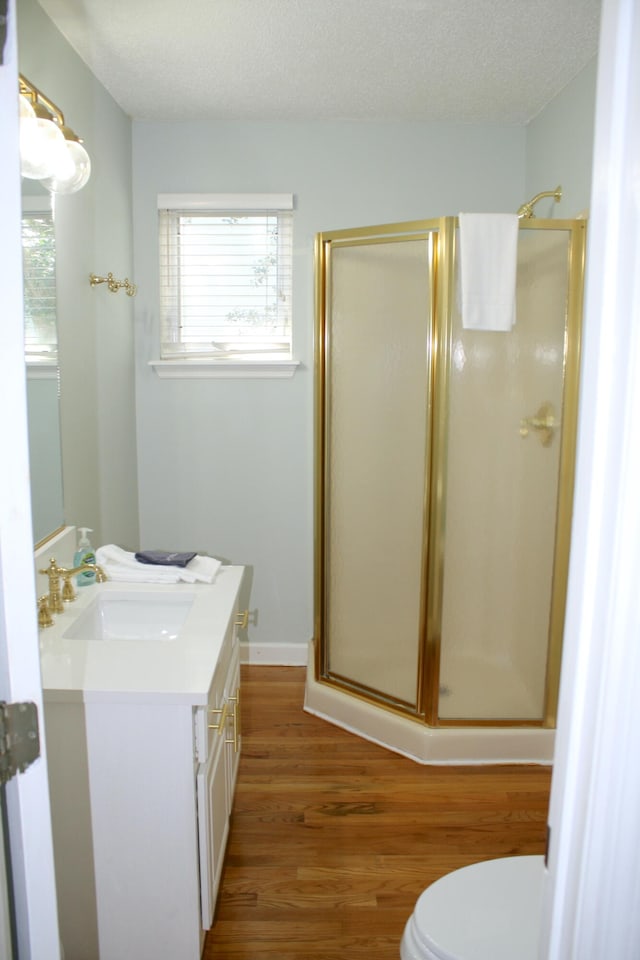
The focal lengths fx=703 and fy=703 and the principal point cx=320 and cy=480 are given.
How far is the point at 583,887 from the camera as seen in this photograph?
0.80 metres

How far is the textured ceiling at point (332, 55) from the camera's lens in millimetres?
2072

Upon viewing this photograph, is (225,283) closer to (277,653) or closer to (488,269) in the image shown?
(488,269)

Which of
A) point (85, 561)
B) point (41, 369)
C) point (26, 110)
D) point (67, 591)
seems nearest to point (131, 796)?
point (67, 591)

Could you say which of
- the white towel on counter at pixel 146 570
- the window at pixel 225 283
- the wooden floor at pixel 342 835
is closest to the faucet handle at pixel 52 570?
the white towel on counter at pixel 146 570

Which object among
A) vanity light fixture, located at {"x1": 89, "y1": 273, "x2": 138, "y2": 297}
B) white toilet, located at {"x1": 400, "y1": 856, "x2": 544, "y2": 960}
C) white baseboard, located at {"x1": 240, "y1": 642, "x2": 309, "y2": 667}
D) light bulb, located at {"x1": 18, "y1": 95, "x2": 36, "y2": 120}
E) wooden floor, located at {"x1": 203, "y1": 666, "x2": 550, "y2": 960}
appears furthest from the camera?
white baseboard, located at {"x1": 240, "y1": 642, "x2": 309, "y2": 667}

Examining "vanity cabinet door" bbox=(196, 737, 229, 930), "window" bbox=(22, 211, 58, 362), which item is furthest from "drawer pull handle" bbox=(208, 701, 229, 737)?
"window" bbox=(22, 211, 58, 362)

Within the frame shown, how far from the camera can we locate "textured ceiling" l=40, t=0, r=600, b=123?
2072 millimetres

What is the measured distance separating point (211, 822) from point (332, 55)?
2381 mm

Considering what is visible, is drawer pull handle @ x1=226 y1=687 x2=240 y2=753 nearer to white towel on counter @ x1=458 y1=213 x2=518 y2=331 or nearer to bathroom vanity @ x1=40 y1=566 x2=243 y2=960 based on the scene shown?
bathroom vanity @ x1=40 y1=566 x2=243 y2=960

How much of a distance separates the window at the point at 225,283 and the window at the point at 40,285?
3.55ft

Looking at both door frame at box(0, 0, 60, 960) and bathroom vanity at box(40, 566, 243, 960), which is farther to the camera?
bathroom vanity at box(40, 566, 243, 960)

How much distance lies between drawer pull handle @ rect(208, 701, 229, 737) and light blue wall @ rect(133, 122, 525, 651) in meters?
1.47

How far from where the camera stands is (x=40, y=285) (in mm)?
1986

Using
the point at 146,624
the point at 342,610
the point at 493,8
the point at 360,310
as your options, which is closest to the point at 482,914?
the point at 146,624
